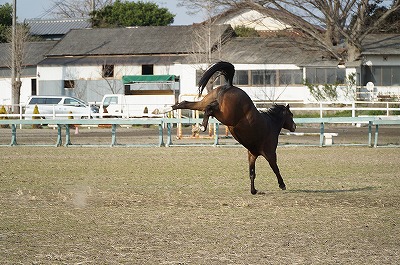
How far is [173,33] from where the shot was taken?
6391 cm

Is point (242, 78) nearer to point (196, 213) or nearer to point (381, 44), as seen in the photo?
point (381, 44)

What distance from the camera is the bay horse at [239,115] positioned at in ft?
39.4

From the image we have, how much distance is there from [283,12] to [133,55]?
15607mm

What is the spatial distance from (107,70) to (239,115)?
51.5m

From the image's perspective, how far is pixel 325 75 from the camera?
5200cm

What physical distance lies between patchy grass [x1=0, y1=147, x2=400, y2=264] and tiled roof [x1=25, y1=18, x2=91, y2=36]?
2479 inches

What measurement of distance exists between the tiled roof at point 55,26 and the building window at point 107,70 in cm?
1845

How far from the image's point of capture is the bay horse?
12.0m

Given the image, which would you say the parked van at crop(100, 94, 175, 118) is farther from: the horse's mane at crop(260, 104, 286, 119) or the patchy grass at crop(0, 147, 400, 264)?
the horse's mane at crop(260, 104, 286, 119)

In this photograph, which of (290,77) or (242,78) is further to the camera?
(242,78)

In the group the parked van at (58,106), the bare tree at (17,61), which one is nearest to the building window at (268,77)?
the parked van at (58,106)

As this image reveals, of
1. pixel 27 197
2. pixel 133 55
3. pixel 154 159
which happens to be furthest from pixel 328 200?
pixel 133 55

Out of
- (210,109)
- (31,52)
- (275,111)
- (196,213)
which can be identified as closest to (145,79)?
(31,52)

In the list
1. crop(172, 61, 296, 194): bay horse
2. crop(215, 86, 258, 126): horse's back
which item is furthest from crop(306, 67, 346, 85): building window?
crop(215, 86, 258, 126): horse's back
